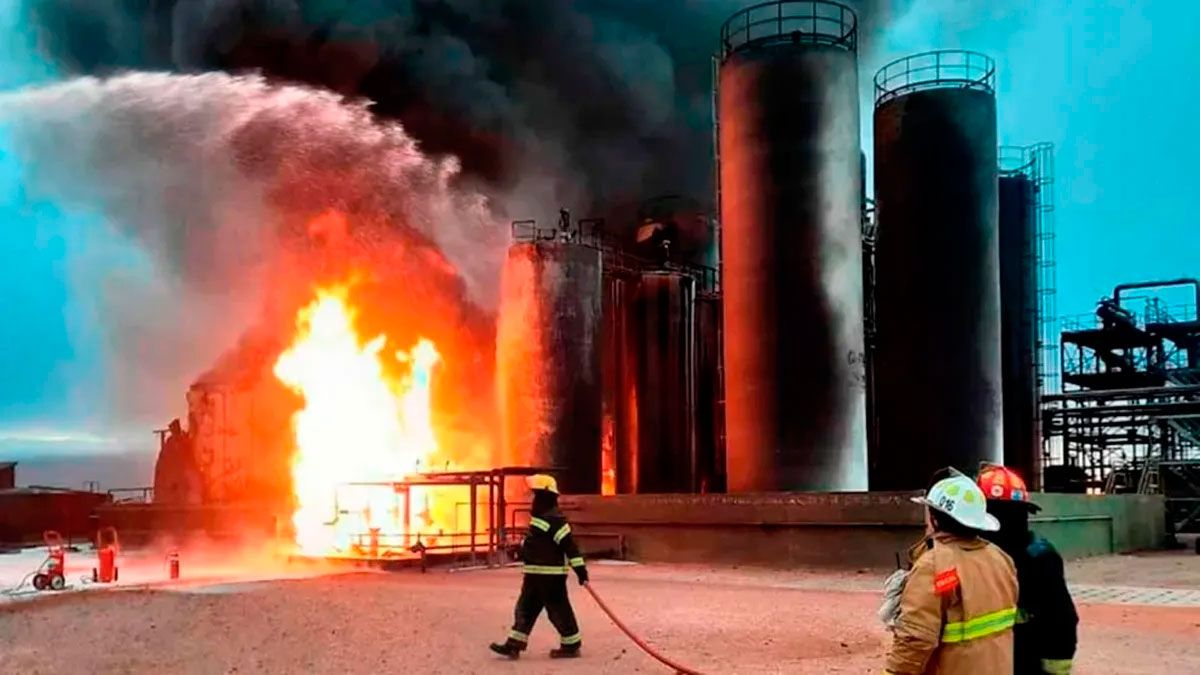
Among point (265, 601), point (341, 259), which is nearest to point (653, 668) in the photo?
point (265, 601)

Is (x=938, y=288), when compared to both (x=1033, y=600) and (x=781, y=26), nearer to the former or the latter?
(x=781, y=26)

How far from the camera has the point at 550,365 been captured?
88.1ft

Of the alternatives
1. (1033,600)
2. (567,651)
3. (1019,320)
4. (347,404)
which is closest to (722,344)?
(347,404)

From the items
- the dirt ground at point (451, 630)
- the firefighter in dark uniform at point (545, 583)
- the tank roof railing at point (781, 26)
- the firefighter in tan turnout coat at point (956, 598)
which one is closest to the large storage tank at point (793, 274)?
the tank roof railing at point (781, 26)

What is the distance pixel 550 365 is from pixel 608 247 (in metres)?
6.84

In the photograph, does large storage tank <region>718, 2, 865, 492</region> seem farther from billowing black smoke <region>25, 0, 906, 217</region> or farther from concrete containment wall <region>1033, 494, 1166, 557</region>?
billowing black smoke <region>25, 0, 906, 217</region>

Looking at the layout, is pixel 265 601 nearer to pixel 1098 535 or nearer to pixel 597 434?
pixel 597 434

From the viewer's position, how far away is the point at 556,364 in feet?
88.2

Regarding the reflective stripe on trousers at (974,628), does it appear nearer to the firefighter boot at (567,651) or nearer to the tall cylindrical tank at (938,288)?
the firefighter boot at (567,651)

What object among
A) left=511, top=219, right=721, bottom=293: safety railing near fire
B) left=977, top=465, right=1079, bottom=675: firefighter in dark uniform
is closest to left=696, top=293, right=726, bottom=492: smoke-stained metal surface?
left=511, top=219, right=721, bottom=293: safety railing near fire

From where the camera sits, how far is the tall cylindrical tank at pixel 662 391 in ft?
105

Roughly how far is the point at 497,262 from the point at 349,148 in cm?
432

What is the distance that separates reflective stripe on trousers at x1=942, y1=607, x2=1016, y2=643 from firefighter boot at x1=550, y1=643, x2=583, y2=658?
251 inches

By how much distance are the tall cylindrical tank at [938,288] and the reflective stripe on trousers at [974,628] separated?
2172cm
